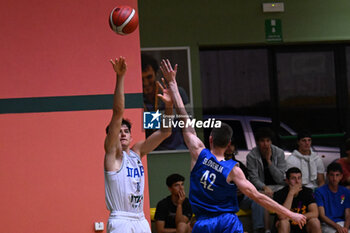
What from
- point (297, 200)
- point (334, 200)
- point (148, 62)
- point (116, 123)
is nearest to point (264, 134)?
point (297, 200)

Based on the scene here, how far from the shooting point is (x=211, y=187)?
19.1 ft

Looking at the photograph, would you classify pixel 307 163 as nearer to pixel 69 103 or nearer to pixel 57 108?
pixel 69 103

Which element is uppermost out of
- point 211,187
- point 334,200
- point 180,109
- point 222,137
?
point 180,109

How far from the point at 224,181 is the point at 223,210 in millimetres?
332

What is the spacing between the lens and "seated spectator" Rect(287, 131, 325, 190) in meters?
8.98

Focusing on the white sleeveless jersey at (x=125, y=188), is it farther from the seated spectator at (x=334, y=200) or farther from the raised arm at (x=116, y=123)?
the seated spectator at (x=334, y=200)

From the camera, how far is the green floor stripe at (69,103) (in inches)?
285

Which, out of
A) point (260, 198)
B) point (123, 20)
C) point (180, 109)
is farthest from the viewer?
point (123, 20)

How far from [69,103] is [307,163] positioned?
3.72 metres

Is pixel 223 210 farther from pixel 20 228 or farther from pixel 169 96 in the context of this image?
pixel 20 228

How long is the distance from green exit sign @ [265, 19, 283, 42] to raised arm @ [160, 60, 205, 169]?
4.33m

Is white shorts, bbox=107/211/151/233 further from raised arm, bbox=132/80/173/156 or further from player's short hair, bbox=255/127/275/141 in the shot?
player's short hair, bbox=255/127/275/141

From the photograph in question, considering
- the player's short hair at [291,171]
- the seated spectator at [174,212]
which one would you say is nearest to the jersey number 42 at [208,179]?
the seated spectator at [174,212]

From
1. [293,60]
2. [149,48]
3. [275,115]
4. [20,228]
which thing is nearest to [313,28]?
[293,60]
